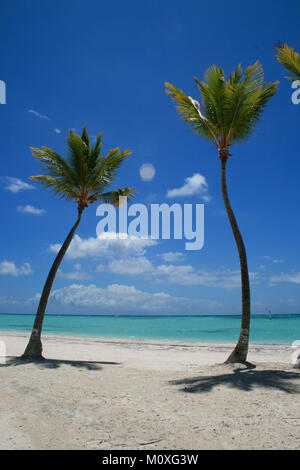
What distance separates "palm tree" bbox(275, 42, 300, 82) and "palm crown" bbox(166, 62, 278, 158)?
2.57ft

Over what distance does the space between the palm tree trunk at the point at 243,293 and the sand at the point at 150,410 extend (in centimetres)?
112

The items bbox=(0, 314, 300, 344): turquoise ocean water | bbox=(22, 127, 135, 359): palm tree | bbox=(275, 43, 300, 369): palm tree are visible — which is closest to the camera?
bbox=(275, 43, 300, 369): palm tree

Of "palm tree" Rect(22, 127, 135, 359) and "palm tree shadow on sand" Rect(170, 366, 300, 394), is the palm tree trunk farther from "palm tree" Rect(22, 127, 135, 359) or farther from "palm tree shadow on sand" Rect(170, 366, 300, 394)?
"palm tree" Rect(22, 127, 135, 359)

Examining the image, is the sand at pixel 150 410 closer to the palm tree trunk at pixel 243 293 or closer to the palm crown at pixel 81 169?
the palm tree trunk at pixel 243 293

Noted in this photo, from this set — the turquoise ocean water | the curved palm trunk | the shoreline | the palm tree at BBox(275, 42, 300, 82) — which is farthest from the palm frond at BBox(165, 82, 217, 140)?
the turquoise ocean water

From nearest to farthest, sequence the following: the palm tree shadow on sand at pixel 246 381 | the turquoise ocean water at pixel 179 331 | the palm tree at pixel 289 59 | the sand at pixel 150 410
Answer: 1. the sand at pixel 150 410
2. the palm tree shadow on sand at pixel 246 381
3. the palm tree at pixel 289 59
4. the turquoise ocean water at pixel 179 331

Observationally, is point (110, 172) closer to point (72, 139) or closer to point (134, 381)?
point (72, 139)

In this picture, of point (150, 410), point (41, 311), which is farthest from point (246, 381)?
point (41, 311)

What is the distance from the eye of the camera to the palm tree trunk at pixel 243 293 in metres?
Answer: 8.92

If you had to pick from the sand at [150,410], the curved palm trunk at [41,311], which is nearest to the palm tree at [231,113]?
the sand at [150,410]

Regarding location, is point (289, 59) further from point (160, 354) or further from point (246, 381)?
point (160, 354)

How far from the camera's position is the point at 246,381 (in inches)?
260

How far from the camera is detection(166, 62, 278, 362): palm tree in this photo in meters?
9.17
